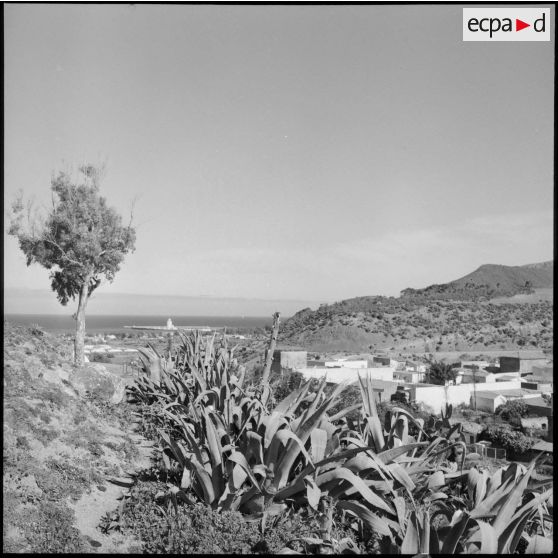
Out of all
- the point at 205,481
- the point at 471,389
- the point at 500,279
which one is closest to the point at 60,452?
the point at 205,481

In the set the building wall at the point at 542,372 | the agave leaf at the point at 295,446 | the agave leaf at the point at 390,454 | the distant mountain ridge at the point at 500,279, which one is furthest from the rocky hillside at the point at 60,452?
the distant mountain ridge at the point at 500,279

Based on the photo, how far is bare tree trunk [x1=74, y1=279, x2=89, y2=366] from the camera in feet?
31.4

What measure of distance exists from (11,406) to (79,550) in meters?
2.61

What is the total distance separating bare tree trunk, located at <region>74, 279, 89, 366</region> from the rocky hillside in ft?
3.60

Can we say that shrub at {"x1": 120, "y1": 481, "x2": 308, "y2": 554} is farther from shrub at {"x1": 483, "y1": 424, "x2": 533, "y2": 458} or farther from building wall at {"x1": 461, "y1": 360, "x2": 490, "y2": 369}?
building wall at {"x1": 461, "y1": 360, "x2": 490, "y2": 369}

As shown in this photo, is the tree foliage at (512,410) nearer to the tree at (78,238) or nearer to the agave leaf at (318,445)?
the tree at (78,238)

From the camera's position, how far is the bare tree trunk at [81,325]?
9586 mm

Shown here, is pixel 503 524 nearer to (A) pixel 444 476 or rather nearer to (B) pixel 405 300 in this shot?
(A) pixel 444 476

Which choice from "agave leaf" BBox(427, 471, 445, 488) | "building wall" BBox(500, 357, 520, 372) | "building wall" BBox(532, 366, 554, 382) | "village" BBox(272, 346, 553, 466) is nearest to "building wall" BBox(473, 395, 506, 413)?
"village" BBox(272, 346, 553, 466)

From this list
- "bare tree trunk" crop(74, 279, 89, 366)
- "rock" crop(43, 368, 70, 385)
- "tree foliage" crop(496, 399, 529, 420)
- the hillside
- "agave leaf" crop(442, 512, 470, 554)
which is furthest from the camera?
the hillside

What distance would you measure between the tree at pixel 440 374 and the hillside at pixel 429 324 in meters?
14.4

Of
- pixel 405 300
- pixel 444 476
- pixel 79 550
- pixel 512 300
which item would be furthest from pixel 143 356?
pixel 512 300

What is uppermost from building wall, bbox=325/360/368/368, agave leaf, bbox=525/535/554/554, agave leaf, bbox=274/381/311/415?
agave leaf, bbox=274/381/311/415

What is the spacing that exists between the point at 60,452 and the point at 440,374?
105 ft
